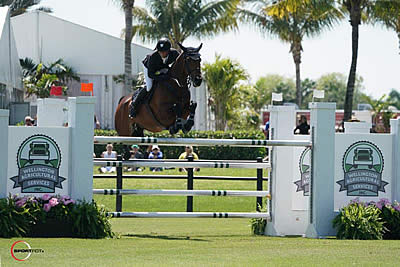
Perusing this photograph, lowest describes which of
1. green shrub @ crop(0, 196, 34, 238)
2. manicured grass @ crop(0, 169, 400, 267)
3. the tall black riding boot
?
manicured grass @ crop(0, 169, 400, 267)

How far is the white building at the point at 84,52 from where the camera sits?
4034cm

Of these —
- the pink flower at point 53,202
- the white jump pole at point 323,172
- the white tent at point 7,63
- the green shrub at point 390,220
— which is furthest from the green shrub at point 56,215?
the white tent at point 7,63

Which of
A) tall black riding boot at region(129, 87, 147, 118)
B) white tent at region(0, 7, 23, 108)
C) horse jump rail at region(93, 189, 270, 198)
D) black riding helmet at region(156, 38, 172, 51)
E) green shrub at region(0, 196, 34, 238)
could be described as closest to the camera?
green shrub at region(0, 196, 34, 238)

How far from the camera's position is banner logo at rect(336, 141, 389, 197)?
989 centimetres

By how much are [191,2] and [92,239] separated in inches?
1279

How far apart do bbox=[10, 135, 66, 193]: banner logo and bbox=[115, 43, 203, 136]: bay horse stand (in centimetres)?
226

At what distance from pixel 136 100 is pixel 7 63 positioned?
55.2 ft

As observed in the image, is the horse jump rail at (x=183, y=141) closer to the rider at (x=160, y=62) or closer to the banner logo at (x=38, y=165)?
the banner logo at (x=38, y=165)

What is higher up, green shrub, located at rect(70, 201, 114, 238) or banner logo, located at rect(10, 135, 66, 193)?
banner logo, located at rect(10, 135, 66, 193)

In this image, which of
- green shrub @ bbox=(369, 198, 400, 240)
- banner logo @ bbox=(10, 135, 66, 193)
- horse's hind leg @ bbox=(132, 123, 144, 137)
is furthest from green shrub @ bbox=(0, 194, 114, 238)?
horse's hind leg @ bbox=(132, 123, 144, 137)

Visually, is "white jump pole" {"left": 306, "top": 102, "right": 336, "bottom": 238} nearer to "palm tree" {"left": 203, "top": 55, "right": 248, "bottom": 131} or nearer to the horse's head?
the horse's head

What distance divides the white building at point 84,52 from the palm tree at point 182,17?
1.38 m

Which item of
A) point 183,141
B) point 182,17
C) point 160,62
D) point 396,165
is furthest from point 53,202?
point 182,17

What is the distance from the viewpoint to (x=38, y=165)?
29.7 ft
